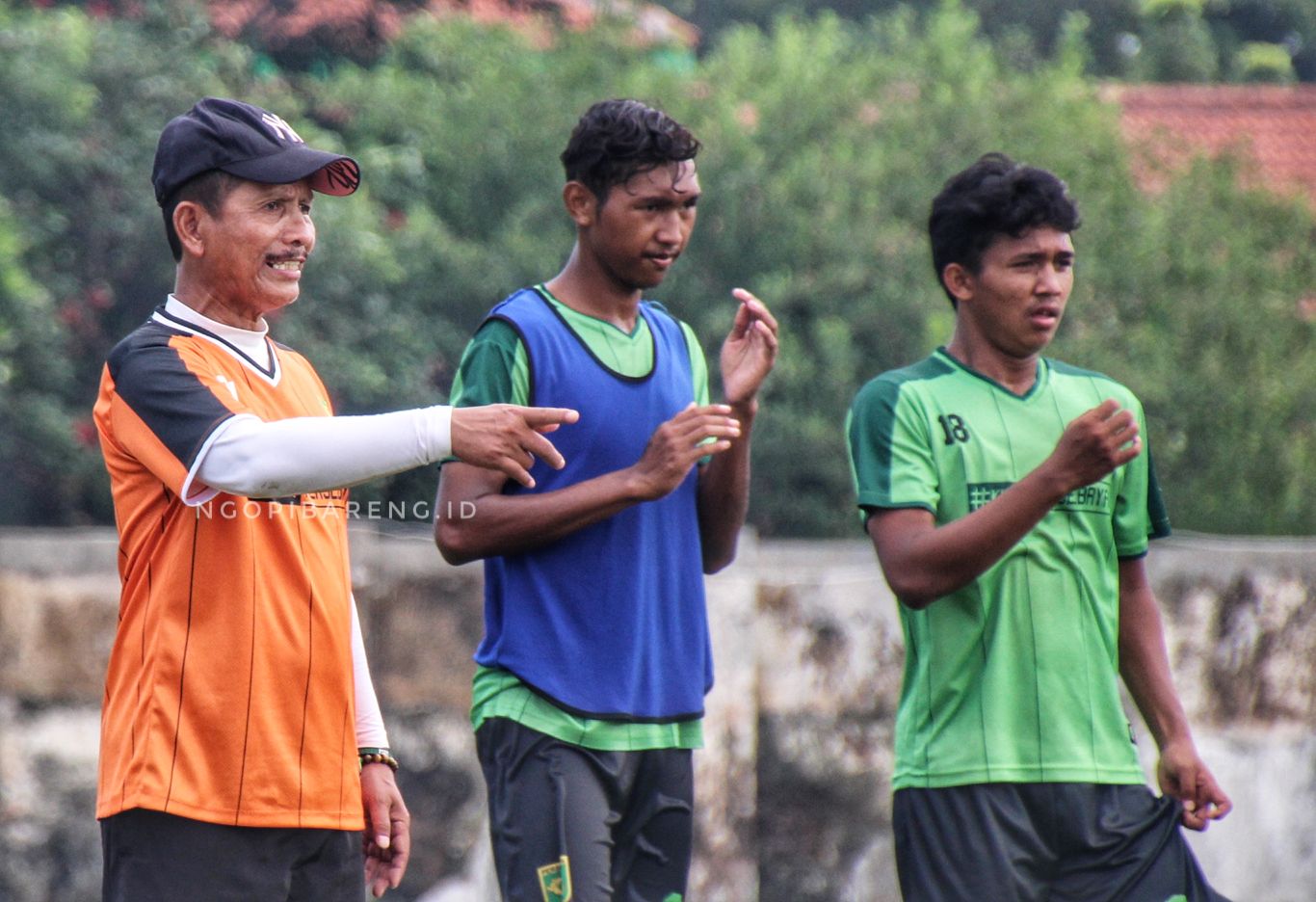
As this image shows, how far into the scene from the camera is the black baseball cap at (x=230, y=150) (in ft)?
10.4

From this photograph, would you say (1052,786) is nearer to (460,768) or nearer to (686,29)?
(460,768)

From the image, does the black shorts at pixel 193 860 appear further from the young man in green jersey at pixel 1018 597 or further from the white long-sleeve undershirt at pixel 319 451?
the young man in green jersey at pixel 1018 597

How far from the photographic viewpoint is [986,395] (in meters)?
3.88

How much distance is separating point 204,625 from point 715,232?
9702 millimetres

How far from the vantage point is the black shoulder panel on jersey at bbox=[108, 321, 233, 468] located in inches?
115

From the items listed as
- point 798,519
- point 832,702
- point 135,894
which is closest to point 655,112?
point 135,894

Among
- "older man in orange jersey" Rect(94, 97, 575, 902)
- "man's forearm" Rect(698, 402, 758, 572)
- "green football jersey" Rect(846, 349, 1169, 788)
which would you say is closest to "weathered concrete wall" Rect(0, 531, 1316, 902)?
"man's forearm" Rect(698, 402, 758, 572)

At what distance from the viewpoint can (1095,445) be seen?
3.44m

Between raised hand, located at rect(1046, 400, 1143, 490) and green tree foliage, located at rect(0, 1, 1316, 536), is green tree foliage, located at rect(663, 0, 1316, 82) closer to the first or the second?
green tree foliage, located at rect(0, 1, 1316, 536)

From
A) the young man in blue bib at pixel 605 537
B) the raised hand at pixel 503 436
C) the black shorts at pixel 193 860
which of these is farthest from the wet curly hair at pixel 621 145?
the black shorts at pixel 193 860

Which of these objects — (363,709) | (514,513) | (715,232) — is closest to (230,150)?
(514,513)

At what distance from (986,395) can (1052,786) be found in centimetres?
82

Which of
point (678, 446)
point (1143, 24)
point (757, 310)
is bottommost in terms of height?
point (678, 446)

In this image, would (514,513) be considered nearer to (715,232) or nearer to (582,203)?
(582,203)
